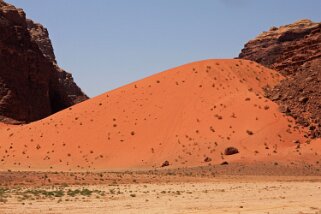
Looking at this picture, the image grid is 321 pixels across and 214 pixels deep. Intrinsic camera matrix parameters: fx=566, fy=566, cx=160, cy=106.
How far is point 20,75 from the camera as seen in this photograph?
69062 mm

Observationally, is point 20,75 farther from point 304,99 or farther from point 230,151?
point 304,99

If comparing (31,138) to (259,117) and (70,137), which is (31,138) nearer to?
(70,137)

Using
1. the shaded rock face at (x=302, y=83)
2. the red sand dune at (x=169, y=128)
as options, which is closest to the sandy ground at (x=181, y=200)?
the red sand dune at (x=169, y=128)

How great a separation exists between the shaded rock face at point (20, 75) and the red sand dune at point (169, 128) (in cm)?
764

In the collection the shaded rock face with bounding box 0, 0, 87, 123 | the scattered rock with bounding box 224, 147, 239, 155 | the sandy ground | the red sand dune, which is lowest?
the sandy ground

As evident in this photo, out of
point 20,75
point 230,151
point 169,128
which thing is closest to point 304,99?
point 230,151

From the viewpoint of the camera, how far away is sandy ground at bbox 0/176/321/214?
19078 mm

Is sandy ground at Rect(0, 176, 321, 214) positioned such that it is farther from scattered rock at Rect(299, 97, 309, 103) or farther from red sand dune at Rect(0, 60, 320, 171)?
scattered rock at Rect(299, 97, 309, 103)

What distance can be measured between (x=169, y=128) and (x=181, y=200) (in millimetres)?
28382

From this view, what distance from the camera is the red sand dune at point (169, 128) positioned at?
45.6 metres

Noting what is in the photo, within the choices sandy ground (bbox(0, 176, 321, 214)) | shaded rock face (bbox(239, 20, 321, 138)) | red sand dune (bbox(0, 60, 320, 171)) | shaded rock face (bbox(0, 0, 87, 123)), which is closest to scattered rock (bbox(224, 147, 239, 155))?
red sand dune (bbox(0, 60, 320, 171))

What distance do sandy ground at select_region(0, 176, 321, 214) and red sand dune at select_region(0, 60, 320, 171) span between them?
14767mm

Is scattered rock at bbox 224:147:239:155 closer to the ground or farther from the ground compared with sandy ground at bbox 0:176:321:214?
farther from the ground

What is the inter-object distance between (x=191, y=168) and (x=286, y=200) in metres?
19.8
